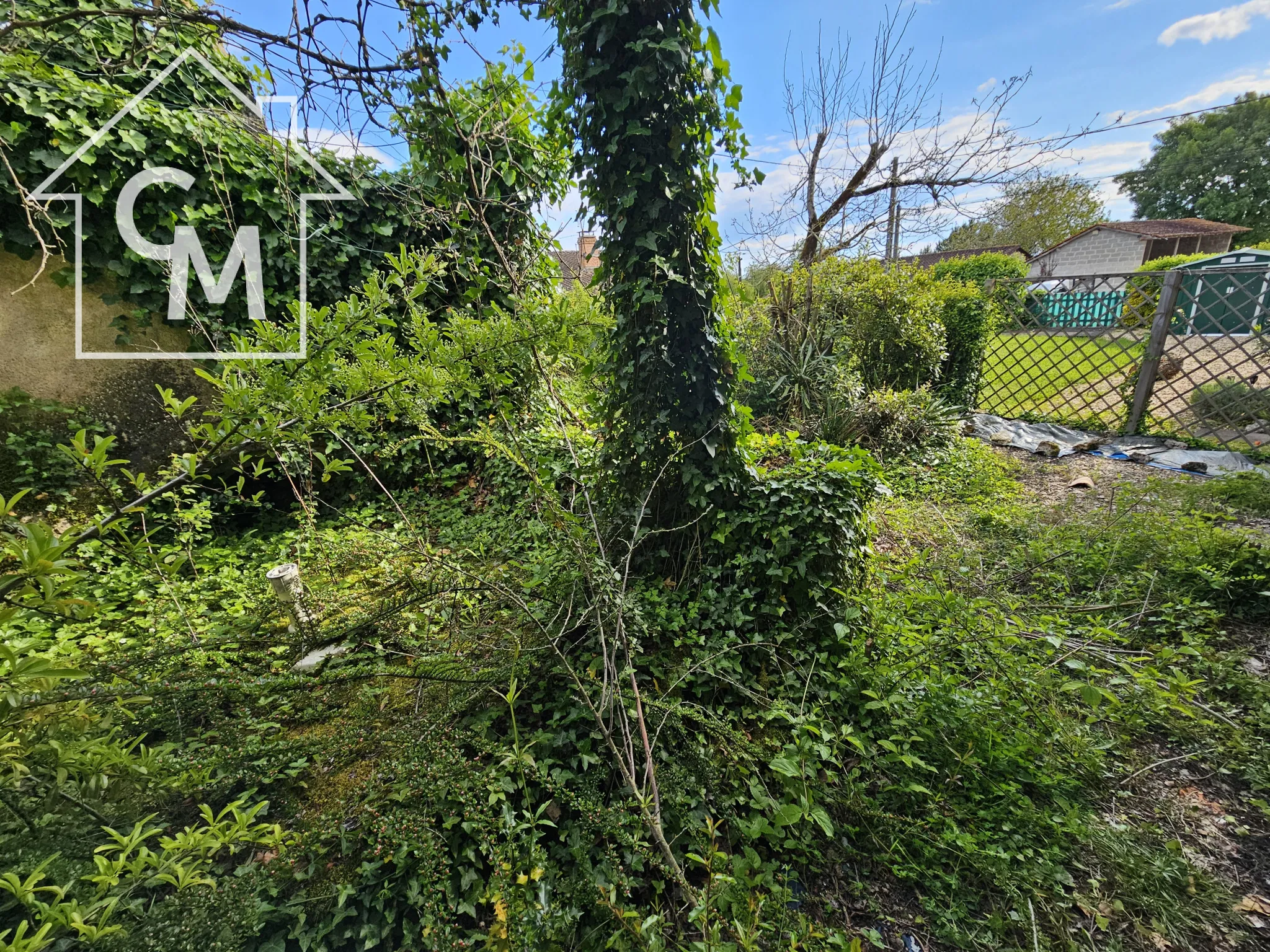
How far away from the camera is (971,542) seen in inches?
118

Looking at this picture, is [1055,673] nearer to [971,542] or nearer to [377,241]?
[971,542]

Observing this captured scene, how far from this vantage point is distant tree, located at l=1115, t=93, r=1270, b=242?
21.9 metres

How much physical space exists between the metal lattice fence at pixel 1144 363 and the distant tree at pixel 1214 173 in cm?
2461

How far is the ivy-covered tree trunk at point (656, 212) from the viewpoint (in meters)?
1.84

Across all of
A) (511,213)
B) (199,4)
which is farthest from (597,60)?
(511,213)

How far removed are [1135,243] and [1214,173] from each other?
9.95 metres

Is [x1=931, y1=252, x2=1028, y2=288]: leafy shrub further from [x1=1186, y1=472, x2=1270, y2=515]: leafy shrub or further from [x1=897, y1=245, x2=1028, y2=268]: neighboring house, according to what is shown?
[x1=1186, y1=472, x2=1270, y2=515]: leafy shrub

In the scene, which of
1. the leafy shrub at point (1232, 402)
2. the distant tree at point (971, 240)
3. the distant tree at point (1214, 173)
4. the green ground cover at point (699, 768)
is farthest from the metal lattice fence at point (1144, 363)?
the distant tree at point (1214, 173)

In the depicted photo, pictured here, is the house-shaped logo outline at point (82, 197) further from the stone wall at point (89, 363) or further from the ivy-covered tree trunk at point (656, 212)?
the ivy-covered tree trunk at point (656, 212)

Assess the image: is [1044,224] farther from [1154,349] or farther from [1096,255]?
[1154,349]

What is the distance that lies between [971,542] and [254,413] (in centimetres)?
349

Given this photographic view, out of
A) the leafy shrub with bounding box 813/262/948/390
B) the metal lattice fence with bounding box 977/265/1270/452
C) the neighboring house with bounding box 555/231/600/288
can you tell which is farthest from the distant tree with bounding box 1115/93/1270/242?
the neighboring house with bounding box 555/231/600/288

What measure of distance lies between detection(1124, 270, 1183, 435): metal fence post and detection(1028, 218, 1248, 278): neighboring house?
18.2m

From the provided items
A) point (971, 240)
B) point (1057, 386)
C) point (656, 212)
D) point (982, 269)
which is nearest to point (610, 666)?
point (656, 212)
